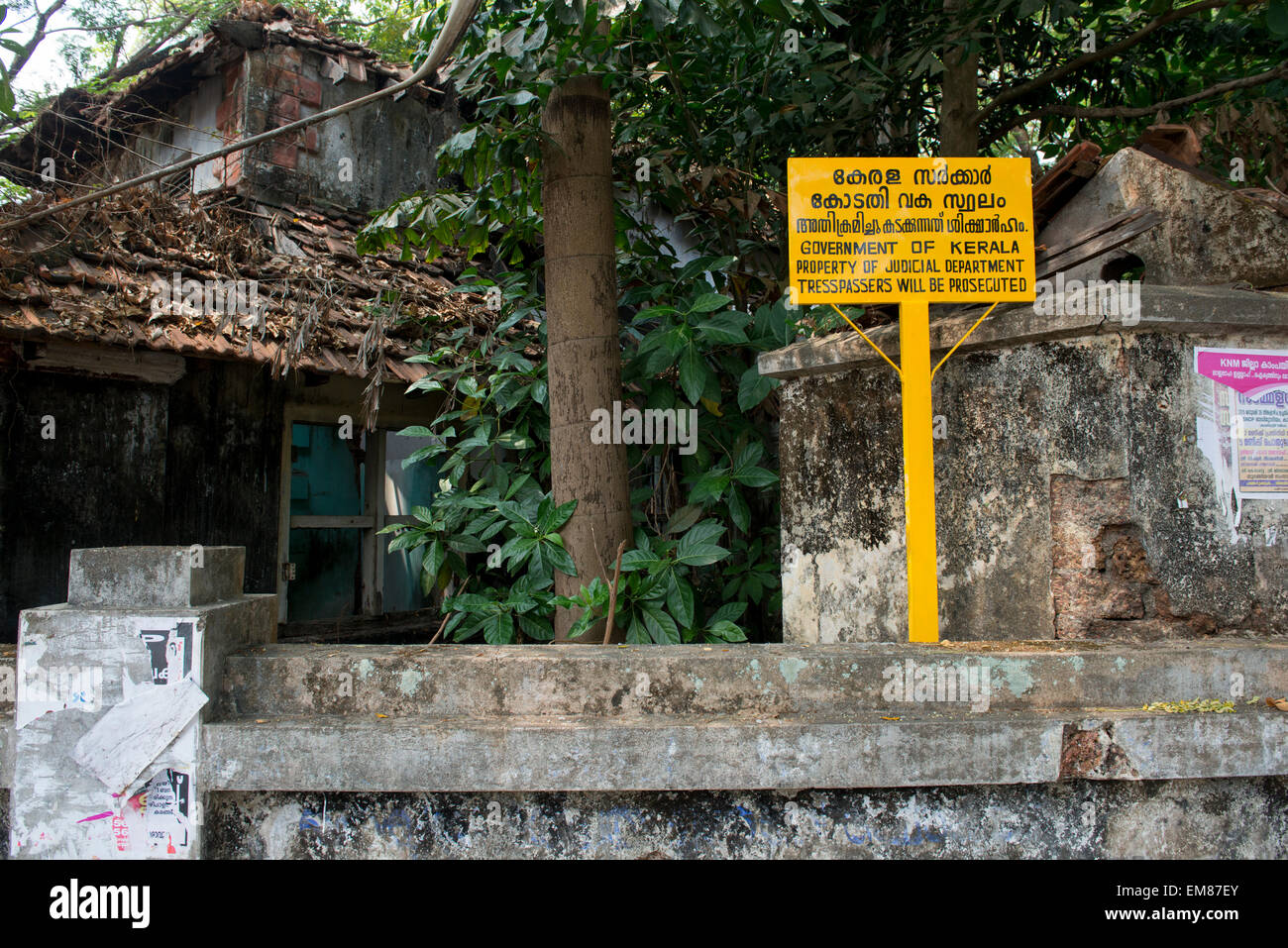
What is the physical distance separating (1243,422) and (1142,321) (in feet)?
1.56

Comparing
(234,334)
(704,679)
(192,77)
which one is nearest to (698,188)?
(234,334)

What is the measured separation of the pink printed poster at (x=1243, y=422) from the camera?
2.72 meters

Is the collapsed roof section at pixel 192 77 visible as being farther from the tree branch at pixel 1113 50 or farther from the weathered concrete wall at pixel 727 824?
the weathered concrete wall at pixel 727 824

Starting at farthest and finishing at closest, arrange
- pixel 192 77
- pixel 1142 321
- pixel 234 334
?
pixel 192 77
pixel 234 334
pixel 1142 321

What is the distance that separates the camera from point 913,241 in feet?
8.89

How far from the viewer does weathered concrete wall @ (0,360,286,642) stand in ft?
14.7

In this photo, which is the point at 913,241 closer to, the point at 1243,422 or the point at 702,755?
the point at 1243,422

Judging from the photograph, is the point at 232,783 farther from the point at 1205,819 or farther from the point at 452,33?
the point at 1205,819

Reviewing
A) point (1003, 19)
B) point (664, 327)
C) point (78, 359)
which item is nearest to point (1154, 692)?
point (664, 327)

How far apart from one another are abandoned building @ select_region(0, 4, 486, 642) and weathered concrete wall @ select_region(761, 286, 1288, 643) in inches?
110

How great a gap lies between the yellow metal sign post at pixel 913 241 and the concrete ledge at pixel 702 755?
52 cm

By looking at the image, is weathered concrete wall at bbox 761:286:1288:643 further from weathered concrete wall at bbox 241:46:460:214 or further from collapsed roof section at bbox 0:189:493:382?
weathered concrete wall at bbox 241:46:460:214

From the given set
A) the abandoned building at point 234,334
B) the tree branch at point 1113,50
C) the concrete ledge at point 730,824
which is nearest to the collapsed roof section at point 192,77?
the abandoned building at point 234,334

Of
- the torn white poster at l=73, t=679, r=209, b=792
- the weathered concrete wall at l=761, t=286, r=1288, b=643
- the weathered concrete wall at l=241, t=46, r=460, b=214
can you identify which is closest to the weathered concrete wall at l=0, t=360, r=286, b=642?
the weathered concrete wall at l=241, t=46, r=460, b=214
